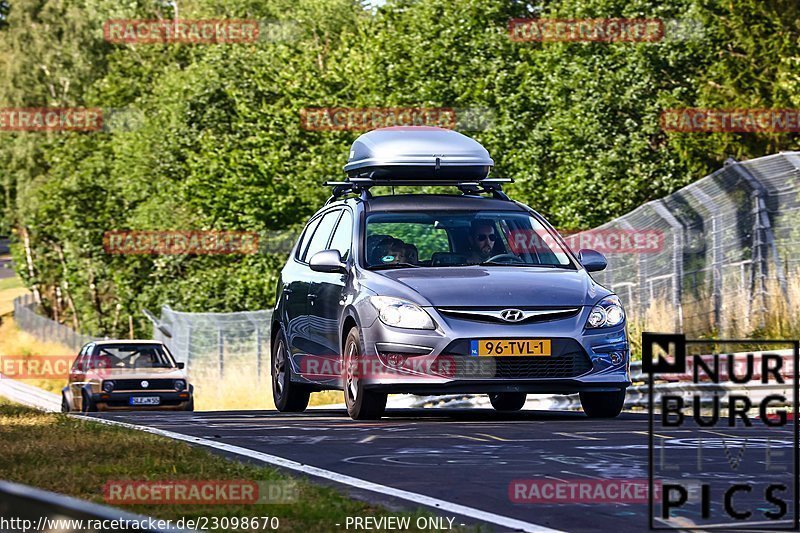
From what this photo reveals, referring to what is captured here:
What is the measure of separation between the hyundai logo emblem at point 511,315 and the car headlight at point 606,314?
1.91 ft

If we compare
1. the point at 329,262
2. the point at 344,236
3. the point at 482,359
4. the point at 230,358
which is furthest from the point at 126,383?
the point at 482,359

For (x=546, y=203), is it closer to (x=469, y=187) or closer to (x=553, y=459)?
(x=469, y=187)

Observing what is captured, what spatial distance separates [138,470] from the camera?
8281mm

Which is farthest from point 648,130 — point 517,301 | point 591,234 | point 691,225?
point 517,301

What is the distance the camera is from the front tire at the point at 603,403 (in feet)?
41.8

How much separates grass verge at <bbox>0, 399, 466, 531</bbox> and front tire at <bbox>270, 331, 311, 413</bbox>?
374 centimetres

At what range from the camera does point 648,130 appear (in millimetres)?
41438

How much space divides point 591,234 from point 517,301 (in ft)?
41.0

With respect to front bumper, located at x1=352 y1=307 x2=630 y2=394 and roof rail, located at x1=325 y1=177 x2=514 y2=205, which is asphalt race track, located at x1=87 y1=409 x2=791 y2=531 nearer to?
front bumper, located at x1=352 y1=307 x2=630 y2=394

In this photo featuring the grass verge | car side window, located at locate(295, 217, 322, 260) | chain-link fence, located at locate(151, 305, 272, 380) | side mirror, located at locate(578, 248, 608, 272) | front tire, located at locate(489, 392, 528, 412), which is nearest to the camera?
the grass verge

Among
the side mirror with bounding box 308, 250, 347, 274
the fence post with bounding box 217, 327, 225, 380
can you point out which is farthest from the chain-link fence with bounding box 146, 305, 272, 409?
the side mirror with bounding box 308, 250, 347, 274

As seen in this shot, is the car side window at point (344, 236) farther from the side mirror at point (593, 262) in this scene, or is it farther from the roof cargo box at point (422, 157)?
the side mirror at point (593, 262)

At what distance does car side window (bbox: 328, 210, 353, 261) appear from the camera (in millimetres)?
13438

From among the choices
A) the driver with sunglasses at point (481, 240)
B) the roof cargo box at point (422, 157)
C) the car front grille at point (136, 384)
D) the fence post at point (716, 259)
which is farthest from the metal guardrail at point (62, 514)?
the car front grille at point (136, 384)
